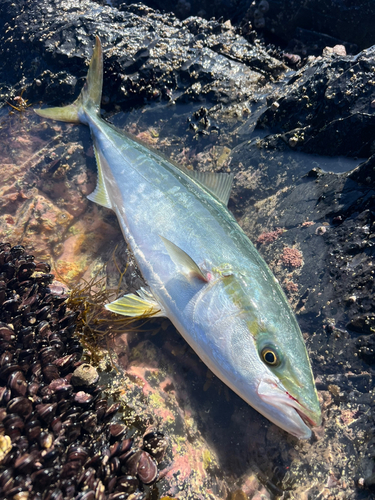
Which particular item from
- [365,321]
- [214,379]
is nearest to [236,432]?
[214,379]

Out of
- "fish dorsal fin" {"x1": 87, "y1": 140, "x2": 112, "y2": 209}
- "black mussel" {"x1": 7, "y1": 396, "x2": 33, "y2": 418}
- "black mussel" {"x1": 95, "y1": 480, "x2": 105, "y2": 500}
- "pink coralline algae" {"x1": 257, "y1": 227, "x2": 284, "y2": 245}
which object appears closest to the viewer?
"black mussel" {"x1": 95, "y1": 480, "x2": 105, "y2": 500}

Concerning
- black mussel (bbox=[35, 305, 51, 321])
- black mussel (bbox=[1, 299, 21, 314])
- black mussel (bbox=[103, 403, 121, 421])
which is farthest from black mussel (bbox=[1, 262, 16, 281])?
black mussel (bbox=[103, 403, 121, 421])

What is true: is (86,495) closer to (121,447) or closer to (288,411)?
(121,447)

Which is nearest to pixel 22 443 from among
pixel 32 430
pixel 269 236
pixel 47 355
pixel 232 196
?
pixel 32 430

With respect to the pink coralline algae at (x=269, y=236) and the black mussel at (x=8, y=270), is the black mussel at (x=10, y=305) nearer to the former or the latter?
the black mussel at (x=8, y=270)

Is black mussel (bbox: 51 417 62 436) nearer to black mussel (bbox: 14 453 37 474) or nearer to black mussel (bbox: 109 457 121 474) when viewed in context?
black mussel (bbox: 14 453 37 474)
